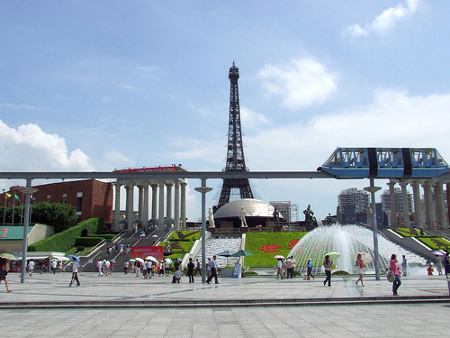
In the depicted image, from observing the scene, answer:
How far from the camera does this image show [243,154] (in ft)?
344

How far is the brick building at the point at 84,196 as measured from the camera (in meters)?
70.7

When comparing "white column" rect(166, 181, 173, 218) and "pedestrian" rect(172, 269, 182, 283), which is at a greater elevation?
"white column" rect(166, 181, 173, 218)

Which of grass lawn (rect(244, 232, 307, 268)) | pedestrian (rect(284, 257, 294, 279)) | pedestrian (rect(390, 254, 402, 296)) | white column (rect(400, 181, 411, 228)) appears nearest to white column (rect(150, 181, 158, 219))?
grass lawn (rect(244, 232, 307, 268))

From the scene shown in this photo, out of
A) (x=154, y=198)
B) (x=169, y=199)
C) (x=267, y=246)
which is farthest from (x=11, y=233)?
(x=267, y=246)

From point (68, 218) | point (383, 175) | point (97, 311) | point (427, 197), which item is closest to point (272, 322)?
point (97, 311)

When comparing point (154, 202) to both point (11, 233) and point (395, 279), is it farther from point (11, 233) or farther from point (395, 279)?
point (395, 279)

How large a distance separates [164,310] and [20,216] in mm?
56404

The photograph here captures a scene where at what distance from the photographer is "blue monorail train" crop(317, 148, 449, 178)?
97.1 feet

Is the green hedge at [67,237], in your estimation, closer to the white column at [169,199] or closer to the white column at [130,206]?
the white column at [130,206]

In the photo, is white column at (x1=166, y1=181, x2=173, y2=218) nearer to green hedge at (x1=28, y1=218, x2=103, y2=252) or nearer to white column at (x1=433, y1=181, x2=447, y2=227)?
green hedge at (x1=28, y1=218, x2=103, y2=252)

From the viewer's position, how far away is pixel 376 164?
98.0 ft

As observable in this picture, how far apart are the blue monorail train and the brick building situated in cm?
4892

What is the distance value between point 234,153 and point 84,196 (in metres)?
41.7

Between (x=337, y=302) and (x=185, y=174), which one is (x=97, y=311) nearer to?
(x=337, y=302)
